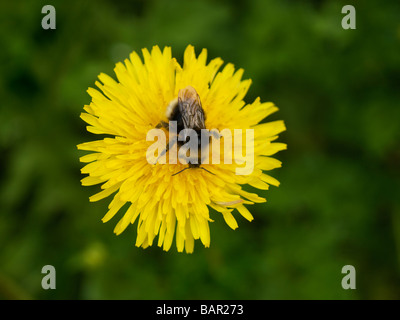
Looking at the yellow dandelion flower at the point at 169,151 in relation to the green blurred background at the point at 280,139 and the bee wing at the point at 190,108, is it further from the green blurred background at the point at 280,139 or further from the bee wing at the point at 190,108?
the green blurred background at the point at 280,139

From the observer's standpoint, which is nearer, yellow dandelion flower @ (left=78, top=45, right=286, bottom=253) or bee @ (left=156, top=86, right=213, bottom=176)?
bee @ (left=156, top=86, right=213, bottom=176)

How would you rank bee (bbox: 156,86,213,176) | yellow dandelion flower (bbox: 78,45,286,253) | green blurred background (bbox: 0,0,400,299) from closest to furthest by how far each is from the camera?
bee (bbox: 156,86,213,176) < yellow dandelion flower (bbox: 78,45,286,253) < green blurred background (bbox: 0,0,400,299)

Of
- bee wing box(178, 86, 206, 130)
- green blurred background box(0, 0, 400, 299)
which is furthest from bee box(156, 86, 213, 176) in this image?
green blurred background box(0, 0, 400, 299)

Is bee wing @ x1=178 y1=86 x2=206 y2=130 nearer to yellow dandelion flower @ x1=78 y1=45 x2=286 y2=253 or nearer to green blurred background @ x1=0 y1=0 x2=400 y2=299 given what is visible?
yellow dandelion flower @ x1=78 y1=45 x2=286 y2=253

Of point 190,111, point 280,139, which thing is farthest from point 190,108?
point 280,139

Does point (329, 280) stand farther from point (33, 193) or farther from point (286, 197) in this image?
point (33, 193)

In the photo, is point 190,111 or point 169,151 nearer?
point 190,111

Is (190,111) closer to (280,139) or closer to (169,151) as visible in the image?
(169,151)
